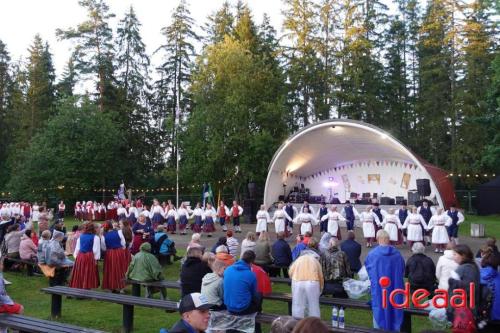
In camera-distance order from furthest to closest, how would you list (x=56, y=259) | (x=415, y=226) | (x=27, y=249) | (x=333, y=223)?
1. (x=333, y=223)
2. (x=415, y=226)
3. (x=27, y=249)
4. (x=56, y=259)

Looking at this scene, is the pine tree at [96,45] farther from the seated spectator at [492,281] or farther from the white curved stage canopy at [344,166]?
the seated spectator at [492,281]

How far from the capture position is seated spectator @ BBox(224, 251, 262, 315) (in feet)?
19.2

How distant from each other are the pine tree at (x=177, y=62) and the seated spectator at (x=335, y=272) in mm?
33356

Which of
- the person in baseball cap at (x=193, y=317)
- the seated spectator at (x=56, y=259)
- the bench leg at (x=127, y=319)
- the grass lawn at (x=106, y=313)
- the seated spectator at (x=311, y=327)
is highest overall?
the seated spectator at (x=311, y=327)

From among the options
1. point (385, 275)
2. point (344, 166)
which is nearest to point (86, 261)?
point (385, 275)

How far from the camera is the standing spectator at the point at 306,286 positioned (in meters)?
6.25

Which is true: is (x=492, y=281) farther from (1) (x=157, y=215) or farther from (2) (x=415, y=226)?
(1) (x=157, y=215)

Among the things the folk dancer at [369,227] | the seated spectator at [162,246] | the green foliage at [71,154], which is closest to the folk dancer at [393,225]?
the folk dancer at [369,227]

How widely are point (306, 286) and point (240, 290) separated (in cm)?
93

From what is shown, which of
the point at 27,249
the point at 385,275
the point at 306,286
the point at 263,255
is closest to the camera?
the point at 306,286

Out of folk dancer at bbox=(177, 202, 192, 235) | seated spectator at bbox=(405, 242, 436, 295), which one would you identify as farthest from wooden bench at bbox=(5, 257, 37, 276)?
folk dancer at bbox=(177, 202, 192, 235)

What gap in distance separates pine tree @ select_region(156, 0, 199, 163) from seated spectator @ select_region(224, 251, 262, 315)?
115 feet

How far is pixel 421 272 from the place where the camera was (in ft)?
24.2

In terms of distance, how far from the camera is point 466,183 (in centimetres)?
3192
